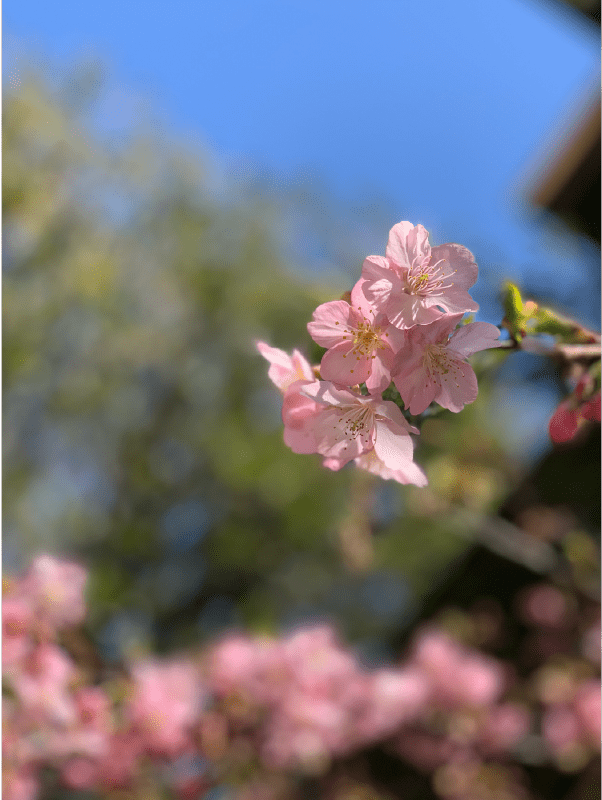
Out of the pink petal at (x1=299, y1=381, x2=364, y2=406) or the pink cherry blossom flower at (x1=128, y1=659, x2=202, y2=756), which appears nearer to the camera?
the pink petal at (x1=299, y1=381, x2=364, y2=406)

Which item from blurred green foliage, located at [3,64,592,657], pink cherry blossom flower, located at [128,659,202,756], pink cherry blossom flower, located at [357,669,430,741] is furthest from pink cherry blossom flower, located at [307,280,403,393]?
blurred green foliage, located at [3,64,592,657]

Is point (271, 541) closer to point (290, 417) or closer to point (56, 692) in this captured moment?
point (56, 692)

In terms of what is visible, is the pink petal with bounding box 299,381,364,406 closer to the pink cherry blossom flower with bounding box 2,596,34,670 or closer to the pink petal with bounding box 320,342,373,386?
the pink petal with bounding box 320,342,373,386

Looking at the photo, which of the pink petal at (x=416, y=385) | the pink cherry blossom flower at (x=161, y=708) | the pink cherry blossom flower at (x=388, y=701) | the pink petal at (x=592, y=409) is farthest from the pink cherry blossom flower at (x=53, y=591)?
the pink cherry blossom flower at (x=388, y=701)

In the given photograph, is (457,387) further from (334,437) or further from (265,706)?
(265,706)

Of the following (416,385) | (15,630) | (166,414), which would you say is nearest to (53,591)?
(15,630)

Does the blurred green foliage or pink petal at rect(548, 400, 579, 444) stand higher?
pink petal at rect(548, 400, 579, 444)
